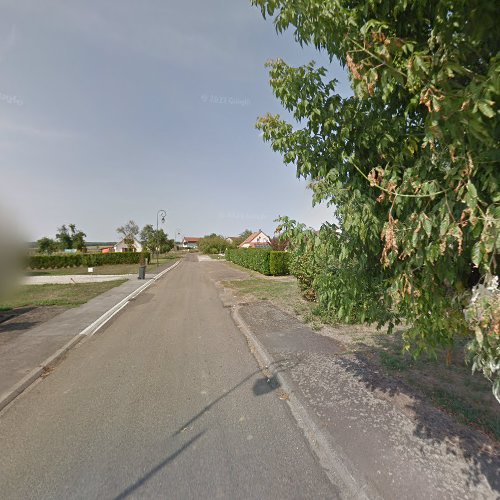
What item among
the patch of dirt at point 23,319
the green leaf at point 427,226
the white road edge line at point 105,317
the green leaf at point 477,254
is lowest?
the white road edge line at point 105,317

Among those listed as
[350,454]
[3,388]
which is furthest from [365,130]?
[3,388]

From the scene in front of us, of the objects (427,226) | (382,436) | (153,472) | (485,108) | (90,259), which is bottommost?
(153,472)

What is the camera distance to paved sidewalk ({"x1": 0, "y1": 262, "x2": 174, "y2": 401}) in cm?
490

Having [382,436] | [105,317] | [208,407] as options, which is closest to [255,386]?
[208,407]

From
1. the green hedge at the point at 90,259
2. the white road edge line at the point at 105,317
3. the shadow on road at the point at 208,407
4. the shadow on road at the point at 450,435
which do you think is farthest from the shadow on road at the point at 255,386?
the green hedge at the point at 90,259

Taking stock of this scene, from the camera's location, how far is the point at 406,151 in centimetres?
193

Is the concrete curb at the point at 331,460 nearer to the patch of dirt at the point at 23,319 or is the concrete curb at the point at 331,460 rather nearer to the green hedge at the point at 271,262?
the patch of dirt at the point at 23,319

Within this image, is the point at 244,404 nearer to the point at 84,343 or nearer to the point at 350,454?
the point at 350,454

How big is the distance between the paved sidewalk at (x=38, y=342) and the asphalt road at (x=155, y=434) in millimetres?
499

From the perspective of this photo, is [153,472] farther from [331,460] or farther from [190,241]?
[190,241]

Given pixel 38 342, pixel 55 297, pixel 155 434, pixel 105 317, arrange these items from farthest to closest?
pixel 55 297 → pixel 105 317 → pixel 38 342 → pixel 155 434

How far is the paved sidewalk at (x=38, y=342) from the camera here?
4898 mm

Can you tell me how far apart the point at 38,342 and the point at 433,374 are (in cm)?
784

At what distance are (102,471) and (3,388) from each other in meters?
2.84
